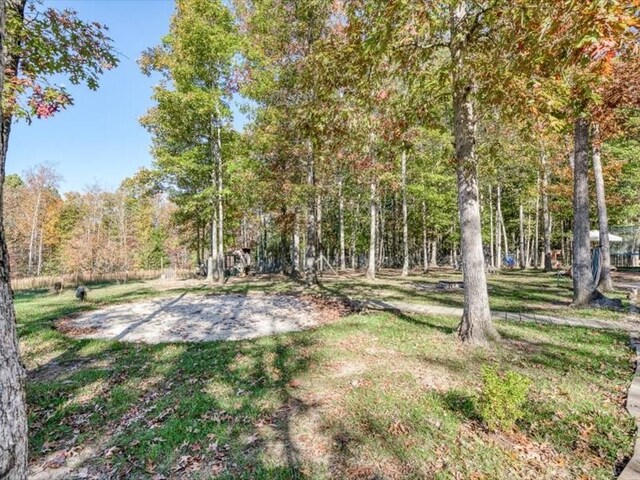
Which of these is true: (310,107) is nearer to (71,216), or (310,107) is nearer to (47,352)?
(47,352)

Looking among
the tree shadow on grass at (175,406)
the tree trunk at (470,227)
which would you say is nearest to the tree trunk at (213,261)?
the tree shadow on grass at (175,406)

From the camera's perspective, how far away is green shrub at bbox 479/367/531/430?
11.5 ft

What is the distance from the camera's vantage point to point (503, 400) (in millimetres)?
3541

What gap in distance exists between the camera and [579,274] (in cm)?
962

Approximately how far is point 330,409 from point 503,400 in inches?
76.0

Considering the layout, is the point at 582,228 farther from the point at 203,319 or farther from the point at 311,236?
the point at 203,319

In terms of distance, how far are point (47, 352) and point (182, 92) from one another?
13.0 m

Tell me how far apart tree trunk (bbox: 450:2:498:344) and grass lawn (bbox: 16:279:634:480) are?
366 mm

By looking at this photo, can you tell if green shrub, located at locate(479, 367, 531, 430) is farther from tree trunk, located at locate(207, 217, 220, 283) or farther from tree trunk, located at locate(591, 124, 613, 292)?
tree trunk, located at locate(207, 217, 220, 283)

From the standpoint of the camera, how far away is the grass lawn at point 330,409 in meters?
3.29

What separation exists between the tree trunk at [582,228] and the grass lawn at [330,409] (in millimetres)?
3412

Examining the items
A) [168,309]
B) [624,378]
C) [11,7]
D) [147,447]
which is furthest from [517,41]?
[168,309]

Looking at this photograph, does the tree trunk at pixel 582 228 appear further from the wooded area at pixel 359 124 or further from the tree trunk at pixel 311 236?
the tree trunk at pixel 311 236

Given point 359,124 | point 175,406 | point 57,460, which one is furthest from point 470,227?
point 57,460
